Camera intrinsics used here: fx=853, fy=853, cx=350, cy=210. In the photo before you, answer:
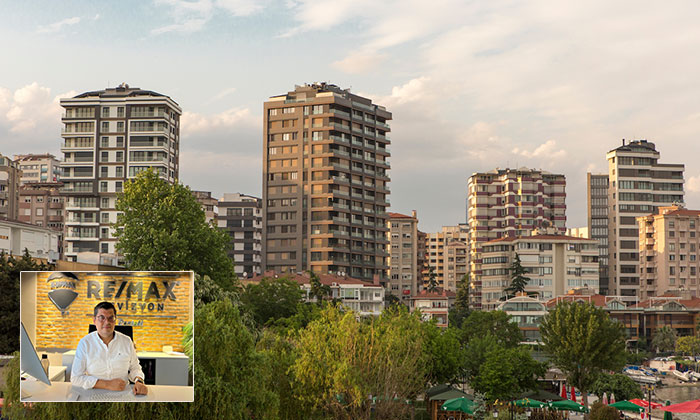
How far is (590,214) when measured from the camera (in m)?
182

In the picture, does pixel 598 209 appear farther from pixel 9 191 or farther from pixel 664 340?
pixel 9 191

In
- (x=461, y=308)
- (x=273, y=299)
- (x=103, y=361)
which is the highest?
(x=103, y=361)

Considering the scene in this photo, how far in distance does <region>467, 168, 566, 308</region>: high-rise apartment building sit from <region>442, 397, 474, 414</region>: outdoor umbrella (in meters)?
115

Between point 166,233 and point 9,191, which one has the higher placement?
point 9,191

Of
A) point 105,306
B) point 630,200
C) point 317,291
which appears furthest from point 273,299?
point 630,200

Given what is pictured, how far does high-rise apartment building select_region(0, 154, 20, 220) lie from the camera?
422ft

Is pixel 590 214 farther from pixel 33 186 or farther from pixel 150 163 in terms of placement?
pixel 33 186

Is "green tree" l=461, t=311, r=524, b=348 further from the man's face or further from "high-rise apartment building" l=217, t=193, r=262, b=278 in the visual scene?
the man's face

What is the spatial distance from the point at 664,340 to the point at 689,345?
7.55m

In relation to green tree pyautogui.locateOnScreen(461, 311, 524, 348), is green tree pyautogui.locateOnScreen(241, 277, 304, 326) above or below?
above

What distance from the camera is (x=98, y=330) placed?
19328 mm

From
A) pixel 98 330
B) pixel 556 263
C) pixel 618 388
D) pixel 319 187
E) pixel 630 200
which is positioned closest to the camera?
pixel 98 330

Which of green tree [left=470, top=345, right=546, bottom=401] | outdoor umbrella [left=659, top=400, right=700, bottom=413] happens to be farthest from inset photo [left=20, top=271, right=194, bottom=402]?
green tree [left=470, top=345, right=546, bottom=401]

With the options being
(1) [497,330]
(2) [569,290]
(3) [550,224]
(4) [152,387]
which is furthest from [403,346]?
(3) [550,224]
